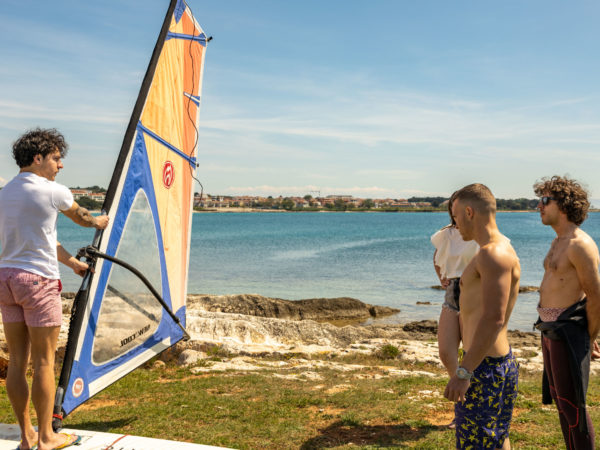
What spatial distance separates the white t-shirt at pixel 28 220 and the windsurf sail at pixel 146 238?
1.63 feet

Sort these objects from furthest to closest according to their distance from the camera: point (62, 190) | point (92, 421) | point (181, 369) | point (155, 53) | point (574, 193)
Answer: point (181, 369)
point (92, 421)
point (155, 53)
point (574, 193)
point (62, 190)

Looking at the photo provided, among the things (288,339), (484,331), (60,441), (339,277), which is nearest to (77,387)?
(60,441)

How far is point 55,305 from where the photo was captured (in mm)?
3578

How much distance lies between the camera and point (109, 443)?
380 cm

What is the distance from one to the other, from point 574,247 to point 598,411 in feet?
9.17

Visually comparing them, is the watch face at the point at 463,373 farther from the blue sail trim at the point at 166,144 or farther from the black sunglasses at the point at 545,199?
the blue sail trim at the point at 166,144

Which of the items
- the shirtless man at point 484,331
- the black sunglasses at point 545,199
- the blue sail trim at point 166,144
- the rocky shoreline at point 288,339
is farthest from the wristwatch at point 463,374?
the rocky shoreline at point 288,339

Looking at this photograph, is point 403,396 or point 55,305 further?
point 403,396

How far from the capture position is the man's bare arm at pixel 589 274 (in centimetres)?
359

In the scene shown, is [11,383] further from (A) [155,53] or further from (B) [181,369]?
(B) [181,369]

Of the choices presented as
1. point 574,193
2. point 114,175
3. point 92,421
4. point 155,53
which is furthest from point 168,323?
point 574,193

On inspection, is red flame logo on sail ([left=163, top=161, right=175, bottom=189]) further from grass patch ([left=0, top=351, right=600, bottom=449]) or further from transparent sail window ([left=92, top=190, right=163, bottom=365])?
grass patch ([left=0, top=351, right=600, bottom=449])

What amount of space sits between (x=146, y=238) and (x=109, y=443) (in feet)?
6.15

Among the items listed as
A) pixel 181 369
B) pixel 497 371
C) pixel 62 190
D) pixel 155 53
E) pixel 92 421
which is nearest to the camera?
pixel 497 371
